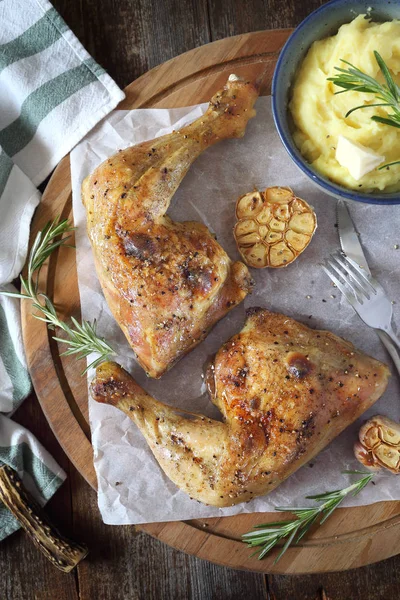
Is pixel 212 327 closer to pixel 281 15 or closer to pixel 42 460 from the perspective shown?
pixel 42 460

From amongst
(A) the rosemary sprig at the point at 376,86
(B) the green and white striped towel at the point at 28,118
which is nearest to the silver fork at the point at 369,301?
(A) the rosemary sprig at the point at 376,86

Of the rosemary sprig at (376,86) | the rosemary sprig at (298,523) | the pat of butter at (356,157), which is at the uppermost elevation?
the rosemary sprig at (376,86)

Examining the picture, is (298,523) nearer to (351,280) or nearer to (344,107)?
(351,280)

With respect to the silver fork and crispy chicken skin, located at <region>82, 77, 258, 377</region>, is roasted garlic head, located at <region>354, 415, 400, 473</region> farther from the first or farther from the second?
crispy chicken skin, located at <region>82, 77, 258, 377</region>

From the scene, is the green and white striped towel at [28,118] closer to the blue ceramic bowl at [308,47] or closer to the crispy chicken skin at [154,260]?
the crispy chicken skin at [154,260]

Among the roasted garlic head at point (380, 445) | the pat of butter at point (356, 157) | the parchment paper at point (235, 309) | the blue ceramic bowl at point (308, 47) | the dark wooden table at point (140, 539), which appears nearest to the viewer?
the pat of butter at point (356, 157)

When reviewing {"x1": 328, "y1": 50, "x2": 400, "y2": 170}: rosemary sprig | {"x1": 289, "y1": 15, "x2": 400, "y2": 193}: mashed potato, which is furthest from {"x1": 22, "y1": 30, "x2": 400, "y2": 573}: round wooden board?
{"x1": 328, "y1": 50, "x2": 400, "y2": 170}: rosemary sprig
